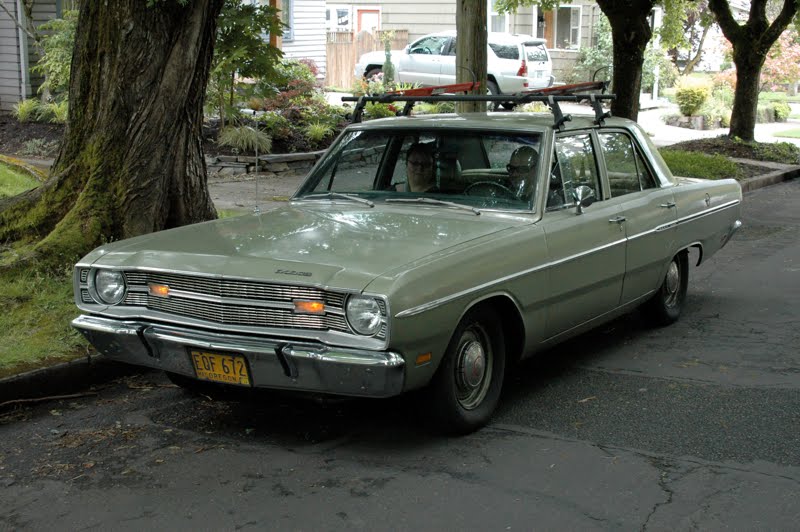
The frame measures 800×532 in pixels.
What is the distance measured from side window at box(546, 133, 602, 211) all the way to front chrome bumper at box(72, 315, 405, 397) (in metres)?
1.86

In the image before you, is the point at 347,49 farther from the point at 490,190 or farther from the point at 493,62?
the point at 490,190

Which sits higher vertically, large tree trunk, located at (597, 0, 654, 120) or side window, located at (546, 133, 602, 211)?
large tree trunk, located at (597, 0, 654, 120)

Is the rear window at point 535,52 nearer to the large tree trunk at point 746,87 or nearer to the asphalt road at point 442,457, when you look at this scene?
the large tree trunk at point 746,87

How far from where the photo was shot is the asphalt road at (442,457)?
169 inches

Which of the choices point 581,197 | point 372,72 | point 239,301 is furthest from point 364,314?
point 372,72

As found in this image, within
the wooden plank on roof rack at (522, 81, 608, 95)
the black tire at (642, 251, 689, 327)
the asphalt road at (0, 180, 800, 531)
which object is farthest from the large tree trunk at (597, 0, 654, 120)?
the asphalt road at (0, 180, 800, 531)

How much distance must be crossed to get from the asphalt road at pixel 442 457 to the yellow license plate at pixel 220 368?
353 mm

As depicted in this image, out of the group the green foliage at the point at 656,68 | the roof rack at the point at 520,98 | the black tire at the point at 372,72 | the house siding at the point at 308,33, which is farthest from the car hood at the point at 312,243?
the green foliage at the point at 656,68

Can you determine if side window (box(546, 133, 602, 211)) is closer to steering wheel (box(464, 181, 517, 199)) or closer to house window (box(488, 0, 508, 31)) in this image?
steering wheel (box(464, 181, 517, 199))

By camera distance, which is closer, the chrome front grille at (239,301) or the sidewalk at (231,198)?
the chrome front grille at (239,301)

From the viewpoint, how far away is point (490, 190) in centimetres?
612

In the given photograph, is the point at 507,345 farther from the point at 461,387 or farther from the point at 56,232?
the point at 56,232

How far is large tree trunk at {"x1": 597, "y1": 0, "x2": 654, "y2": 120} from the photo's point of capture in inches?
651

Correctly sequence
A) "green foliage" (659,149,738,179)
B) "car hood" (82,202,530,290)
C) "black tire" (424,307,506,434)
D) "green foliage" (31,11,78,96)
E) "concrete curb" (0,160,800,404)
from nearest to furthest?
"car hood" (82,202,530,290)
"black tire" (424,307,506,434)
"concrete curb" (0,160,800,404)
"green foliage" (31,11,78,96)
"green foliage" (659,149,738,179)
